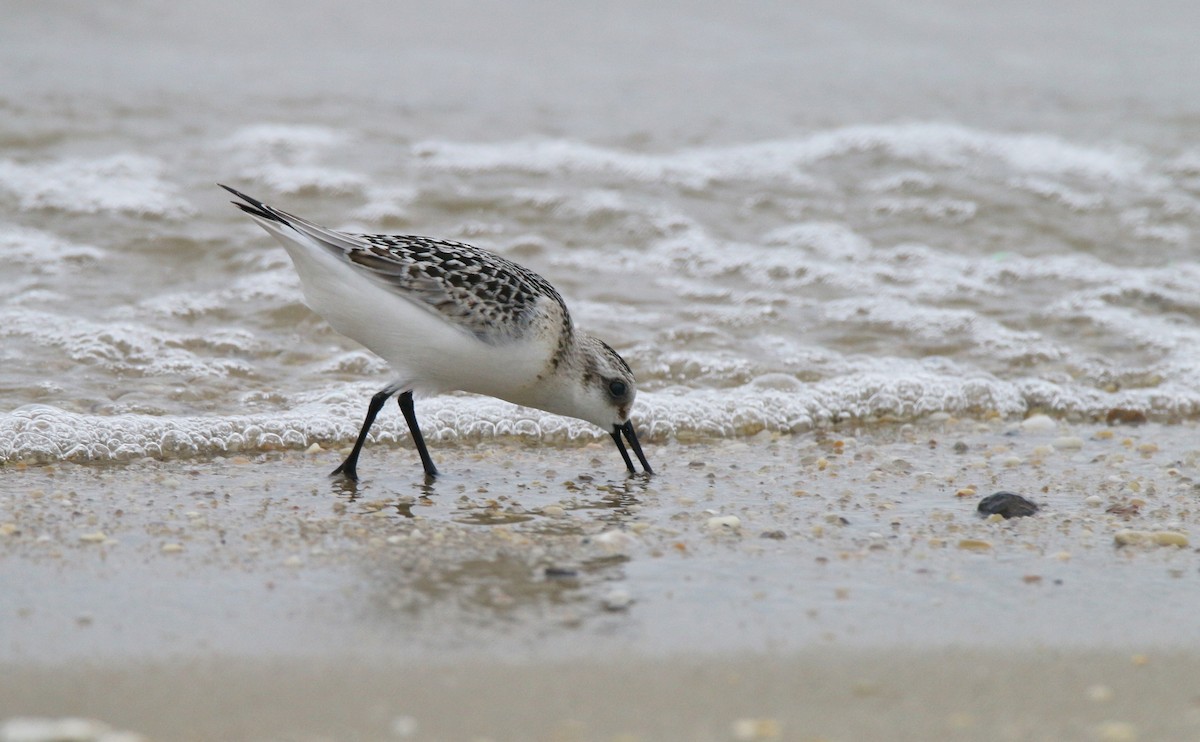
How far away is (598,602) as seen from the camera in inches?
130

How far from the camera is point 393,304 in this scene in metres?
4.64

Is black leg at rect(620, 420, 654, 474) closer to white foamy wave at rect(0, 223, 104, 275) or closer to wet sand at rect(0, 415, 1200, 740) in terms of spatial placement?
wet sand at rect(0, 415, 1200, 740)

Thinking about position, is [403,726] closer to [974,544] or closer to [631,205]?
[974,544]

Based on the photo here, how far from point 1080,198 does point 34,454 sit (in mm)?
7928

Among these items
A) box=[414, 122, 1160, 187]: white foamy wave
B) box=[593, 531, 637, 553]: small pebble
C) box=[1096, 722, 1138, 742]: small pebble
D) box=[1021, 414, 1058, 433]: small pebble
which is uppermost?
box=[414, 122, 1160, 187]: white foamy wave

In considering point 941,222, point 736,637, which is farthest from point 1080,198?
point 736,637

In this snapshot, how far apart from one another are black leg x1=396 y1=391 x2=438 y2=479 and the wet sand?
0.27ft

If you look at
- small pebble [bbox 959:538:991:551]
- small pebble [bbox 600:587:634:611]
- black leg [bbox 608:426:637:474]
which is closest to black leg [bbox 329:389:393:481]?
black leg [bbox 608:426:637:474]

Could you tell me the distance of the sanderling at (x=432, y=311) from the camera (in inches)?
183

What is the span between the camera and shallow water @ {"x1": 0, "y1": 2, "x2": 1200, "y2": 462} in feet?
20.0

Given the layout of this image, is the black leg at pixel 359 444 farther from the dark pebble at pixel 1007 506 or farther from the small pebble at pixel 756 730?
the small pebble at pixel 756 730

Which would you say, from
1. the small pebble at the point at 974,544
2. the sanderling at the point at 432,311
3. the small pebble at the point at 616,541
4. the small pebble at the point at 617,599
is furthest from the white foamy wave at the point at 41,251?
the small pebble at the point at 974,544

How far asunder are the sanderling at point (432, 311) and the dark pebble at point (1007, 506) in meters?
1.60

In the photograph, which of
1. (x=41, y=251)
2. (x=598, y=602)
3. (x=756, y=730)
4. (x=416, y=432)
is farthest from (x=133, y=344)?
(x=756, y=730)
